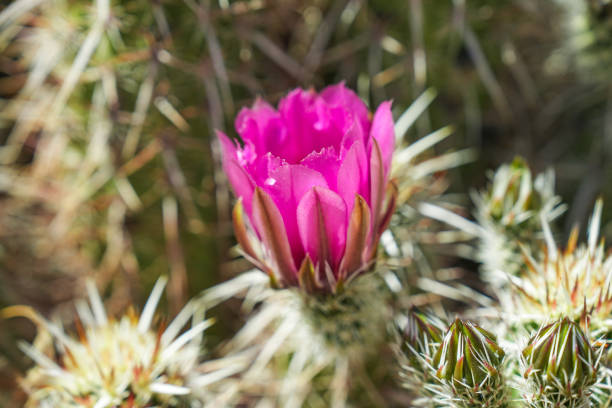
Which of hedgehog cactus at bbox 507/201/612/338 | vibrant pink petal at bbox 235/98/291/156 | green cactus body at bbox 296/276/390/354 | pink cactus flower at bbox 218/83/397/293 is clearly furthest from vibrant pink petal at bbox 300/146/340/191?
hedgehog cactus at bbox 507/201/612/338

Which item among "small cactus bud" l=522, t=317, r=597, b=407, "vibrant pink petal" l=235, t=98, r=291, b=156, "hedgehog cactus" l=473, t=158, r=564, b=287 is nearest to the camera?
"small cactus bud" l=522, t=317, r=597, b=407

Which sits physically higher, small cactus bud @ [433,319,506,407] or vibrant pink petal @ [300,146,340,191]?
vibrant pink petal @ [300,146,340,191]

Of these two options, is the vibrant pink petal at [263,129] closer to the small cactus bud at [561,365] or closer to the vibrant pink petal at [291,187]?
the vibrant pink petal at [291,187]

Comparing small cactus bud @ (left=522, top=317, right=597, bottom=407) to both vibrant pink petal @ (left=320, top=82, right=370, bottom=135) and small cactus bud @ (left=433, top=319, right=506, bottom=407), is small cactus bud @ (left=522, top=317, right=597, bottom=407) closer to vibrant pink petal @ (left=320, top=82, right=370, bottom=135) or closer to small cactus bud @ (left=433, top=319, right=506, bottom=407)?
small cactus bud @ (left=433, top=319, right=506, bottom=407)

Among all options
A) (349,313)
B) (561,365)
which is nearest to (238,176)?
(349,313)

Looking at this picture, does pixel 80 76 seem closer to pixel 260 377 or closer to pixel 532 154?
pixel 260 377

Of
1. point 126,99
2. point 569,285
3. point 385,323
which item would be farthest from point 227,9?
point 569,285

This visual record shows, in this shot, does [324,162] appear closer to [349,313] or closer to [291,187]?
[291,187]
